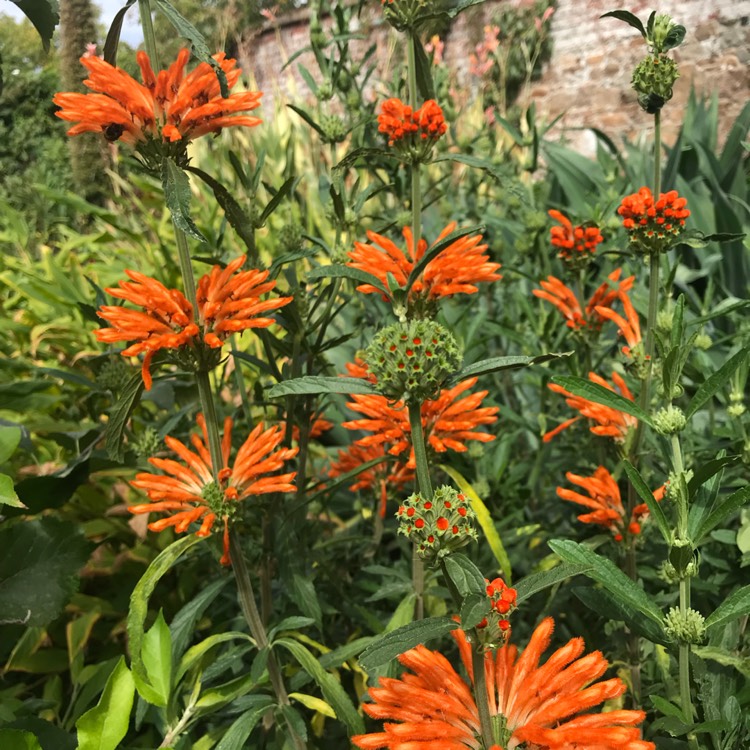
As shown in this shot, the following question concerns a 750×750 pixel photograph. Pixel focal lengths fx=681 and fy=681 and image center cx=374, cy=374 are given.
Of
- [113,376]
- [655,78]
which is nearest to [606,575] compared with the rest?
[655,78]

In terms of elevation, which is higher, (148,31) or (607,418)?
(148,31)

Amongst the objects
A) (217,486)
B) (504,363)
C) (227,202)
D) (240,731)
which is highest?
(227,202)

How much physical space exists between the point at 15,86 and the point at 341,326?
38.8 ft

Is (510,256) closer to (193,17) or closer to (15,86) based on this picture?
(193,17)

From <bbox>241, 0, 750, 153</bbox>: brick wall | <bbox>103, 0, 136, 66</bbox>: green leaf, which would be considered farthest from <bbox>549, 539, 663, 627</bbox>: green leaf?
<bbox>241, 0, 750, 153</bbox>: brick wall

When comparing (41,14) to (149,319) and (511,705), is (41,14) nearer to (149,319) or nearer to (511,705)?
(149,319)

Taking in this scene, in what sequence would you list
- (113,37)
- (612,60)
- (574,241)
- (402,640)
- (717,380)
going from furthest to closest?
1. (612,60)
2. (574,241)
3. (113,37)
4. (717,380)
5. (402,640)

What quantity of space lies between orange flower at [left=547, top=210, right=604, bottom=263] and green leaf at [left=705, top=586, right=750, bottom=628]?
0.61 metres

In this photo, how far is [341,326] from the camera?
2094mm

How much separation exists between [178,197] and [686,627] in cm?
54

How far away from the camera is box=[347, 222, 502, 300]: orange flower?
30.8 inches

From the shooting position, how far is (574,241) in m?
1.04

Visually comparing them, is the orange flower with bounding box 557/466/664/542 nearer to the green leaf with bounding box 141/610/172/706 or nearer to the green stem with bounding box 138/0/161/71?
the green leaf with bounding box 141/610/172/706

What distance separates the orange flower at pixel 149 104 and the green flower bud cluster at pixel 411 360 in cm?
28
